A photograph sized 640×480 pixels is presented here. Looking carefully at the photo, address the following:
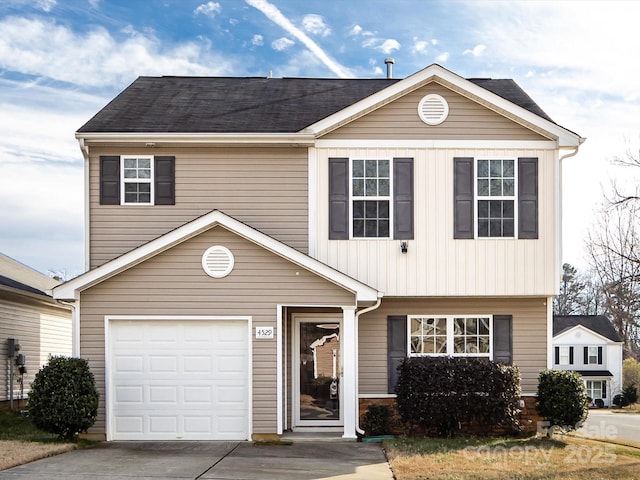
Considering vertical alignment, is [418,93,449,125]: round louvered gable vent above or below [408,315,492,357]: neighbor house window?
above

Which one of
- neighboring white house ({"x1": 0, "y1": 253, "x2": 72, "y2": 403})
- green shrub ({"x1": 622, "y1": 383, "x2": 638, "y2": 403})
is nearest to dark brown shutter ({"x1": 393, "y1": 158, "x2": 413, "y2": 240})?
neighboring white house ({"x1": 0, "y1": 253, "x2": 72, "y2": 403})

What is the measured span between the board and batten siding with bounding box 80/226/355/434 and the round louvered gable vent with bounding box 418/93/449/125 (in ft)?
12.9

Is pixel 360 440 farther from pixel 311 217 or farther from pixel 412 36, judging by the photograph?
pixel 412 36

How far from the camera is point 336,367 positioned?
1539 cm

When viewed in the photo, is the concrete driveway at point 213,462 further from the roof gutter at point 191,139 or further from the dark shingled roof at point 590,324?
the dark shingled roof at point 590,324

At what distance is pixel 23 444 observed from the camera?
12617mm

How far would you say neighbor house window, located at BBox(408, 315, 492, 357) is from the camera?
1528 centimetres

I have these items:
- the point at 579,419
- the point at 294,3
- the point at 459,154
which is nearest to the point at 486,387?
the point at 579,419

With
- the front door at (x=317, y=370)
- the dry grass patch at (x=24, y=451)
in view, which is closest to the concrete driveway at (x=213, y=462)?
the dry grass patch at (x=24, y=451)

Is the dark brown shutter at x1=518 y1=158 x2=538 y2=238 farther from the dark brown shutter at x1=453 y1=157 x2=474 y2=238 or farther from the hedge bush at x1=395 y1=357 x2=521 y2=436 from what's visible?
the hedge bush at x1=395 y1=357 x2=521 y2=436

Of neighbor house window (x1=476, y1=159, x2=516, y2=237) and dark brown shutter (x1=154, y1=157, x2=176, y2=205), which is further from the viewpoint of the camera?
dark brown shutter (x1=154, y1=157, x2=176, y2=205)

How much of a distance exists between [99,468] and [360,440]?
5.02 meters

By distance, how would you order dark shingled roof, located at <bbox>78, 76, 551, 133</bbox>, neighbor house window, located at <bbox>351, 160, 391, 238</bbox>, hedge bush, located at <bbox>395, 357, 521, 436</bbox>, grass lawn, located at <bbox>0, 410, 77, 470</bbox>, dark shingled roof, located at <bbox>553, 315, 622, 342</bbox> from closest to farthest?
1. grass lawn, located at <bbox>0, 410, 77, 470</bbox>
2. hedge bush, located at <bbox>395, 357, 521, 436</bbox>
3. neighbor house window, located at <bbox>351, 160, 391, 238</bbox>
4. dark shingled roof, located at <bbox>78, 76, 551, 133</bbox>
5. dark shingled roof, located at <bbox>553, 315, 622, 342</bbox>

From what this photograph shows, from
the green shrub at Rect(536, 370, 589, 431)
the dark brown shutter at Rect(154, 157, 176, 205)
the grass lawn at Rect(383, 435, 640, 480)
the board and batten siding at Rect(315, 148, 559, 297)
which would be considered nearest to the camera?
the grass lawn at Rect(383, 435, 640, 480)
